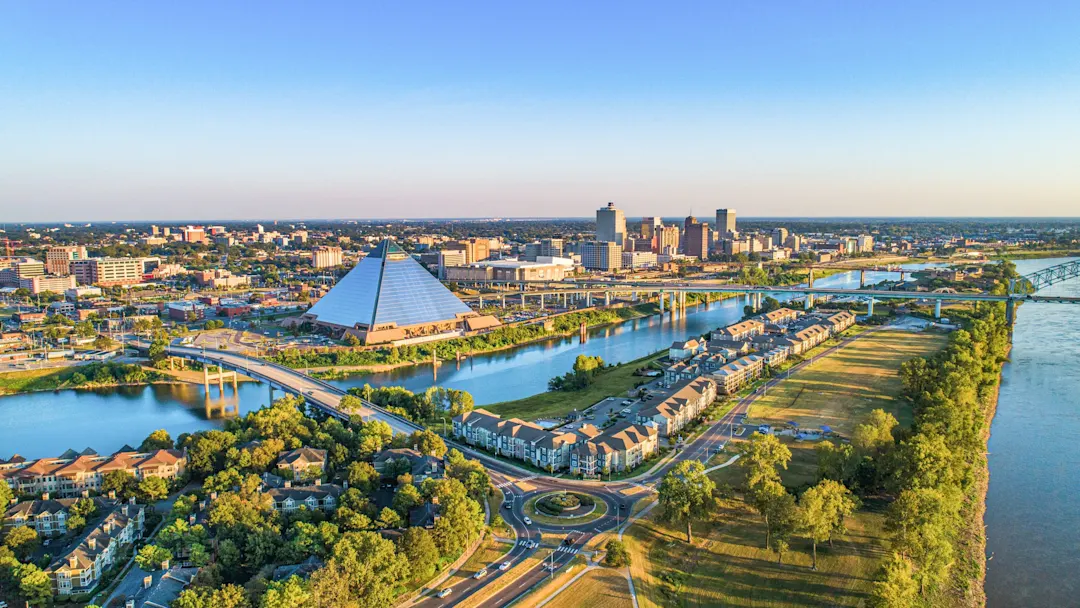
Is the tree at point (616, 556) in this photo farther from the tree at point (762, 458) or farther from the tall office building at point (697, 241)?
the tall office building at point (697, 241)

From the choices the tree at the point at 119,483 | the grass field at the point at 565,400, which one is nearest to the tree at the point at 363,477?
the tree at the point at 119,483

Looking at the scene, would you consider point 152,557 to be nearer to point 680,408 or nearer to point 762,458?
point 762,458

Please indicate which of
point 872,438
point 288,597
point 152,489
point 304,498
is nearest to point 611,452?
point 872,438

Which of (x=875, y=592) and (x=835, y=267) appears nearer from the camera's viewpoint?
(x=875, y=592)

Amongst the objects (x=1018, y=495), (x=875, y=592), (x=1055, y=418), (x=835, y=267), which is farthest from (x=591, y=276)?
(x=875, y=592)

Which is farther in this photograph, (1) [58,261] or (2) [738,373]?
(1) [58,261]

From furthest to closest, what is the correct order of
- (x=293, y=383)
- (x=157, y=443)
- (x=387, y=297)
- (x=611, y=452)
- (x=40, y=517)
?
(x=387, y=297) < (x=293, y=383) < (x=157, y=443) < (x=611, y=452) < (x=40, y=517)

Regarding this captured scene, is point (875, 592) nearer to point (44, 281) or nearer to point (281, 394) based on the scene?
point (281, 394)
